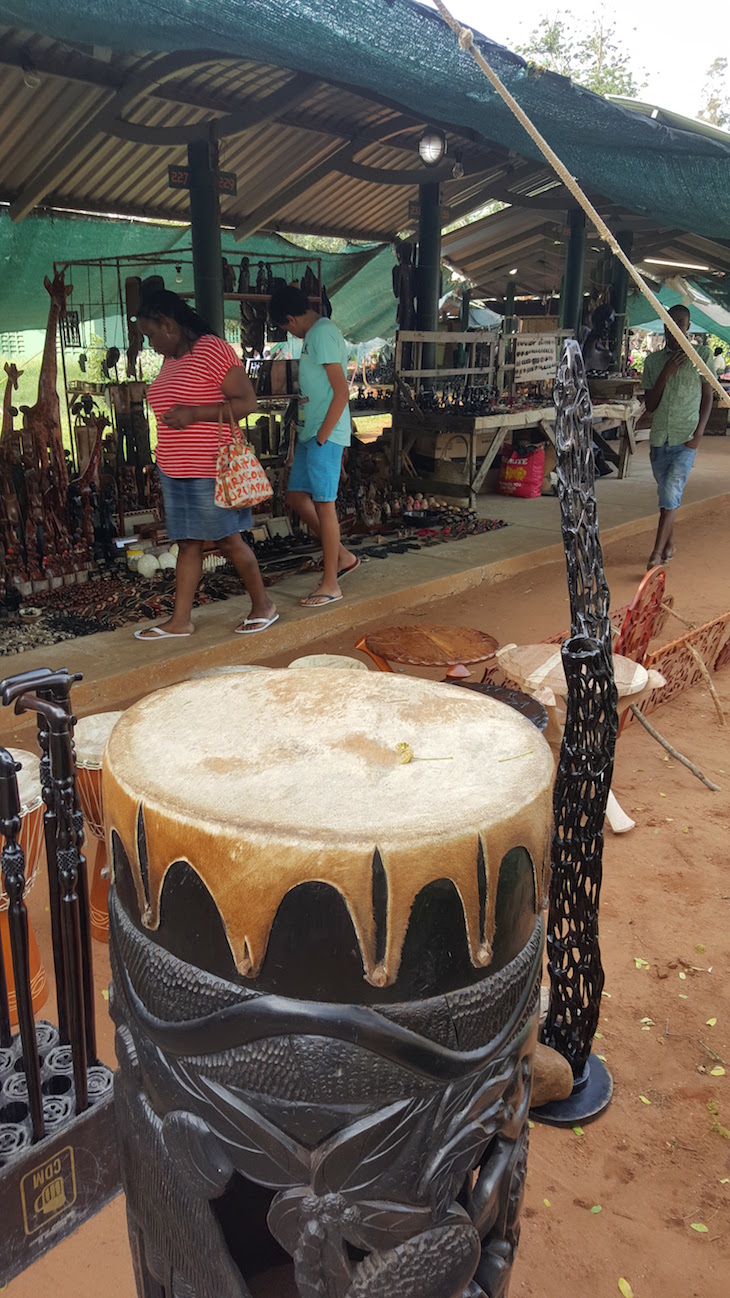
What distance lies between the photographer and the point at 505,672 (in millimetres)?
3531

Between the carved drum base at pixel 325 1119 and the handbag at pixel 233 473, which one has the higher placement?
the handbag at pixel 233 473

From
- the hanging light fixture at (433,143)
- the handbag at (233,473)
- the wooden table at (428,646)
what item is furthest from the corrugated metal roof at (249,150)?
the wooden table at (428,646)

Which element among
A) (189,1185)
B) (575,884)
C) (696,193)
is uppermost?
(696,193)

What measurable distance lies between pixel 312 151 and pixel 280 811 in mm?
7884

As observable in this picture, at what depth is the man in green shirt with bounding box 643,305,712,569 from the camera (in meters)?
6.19

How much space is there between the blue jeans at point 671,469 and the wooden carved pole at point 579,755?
4.77m

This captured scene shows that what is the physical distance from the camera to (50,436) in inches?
223

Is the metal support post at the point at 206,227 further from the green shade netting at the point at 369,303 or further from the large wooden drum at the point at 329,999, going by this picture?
the large wooden drum at the point at 329,999

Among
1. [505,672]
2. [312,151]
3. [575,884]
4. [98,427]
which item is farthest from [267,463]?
[575,884]

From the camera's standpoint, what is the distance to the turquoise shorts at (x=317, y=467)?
5027 mm

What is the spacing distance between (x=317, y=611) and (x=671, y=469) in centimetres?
302

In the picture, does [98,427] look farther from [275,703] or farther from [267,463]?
[275,703]

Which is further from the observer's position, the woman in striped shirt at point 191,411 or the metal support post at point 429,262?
the metal support post at point 429,262

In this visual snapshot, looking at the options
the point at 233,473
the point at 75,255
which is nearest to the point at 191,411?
the point at 233,473
